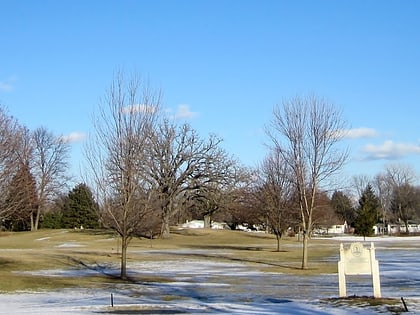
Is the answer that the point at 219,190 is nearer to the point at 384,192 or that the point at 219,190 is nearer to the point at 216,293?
the point at 216,293

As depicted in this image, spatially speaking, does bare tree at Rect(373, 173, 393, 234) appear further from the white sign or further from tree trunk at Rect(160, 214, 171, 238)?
the white sign

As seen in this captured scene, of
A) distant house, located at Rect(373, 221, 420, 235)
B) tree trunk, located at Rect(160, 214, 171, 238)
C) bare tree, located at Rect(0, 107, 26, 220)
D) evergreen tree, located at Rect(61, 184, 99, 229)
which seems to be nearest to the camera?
bare tree, located at Rect(0, 107, 26, 220)

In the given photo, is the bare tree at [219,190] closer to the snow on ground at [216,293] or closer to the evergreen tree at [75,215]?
the evergreen tree at [75,215]

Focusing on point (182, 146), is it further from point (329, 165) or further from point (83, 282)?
point (83, 282)

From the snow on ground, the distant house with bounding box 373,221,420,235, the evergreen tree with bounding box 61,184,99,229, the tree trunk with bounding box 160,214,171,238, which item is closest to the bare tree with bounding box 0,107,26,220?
the snow on ground

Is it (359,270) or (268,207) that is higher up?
(268,207)

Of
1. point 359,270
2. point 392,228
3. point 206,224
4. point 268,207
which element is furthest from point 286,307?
point 392,228

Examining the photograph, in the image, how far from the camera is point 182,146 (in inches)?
2940

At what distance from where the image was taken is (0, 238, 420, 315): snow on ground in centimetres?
1638

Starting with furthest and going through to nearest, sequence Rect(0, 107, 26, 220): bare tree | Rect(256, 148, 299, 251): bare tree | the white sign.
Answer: Rect(256, 148, 299, 251): bare tree → Rect(0, 107, 26, 220): bare tree → the white sign

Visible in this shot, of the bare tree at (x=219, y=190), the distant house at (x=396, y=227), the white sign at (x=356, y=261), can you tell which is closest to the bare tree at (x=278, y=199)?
the bare tree at (x=219, y=190)

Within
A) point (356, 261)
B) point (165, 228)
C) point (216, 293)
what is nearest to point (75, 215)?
point (165, 228)

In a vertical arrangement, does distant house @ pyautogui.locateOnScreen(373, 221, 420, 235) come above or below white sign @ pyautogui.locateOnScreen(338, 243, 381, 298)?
above

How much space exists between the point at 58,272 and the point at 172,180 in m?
42.6
